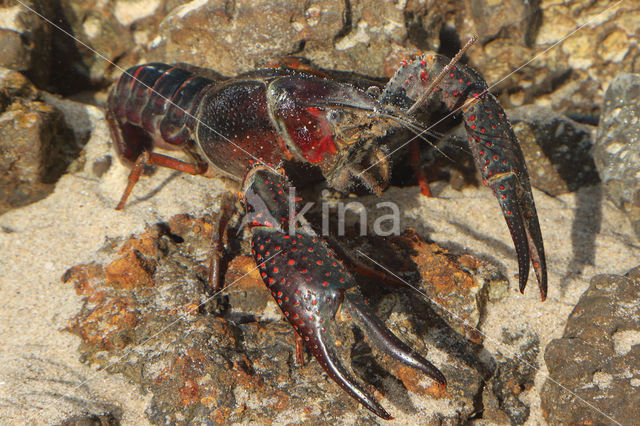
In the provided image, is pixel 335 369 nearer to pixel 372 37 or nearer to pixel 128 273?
pixel 128 273

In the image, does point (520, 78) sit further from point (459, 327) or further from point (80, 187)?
point (80, 187)

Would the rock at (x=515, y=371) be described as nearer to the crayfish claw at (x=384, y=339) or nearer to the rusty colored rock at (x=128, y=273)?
the crayfish claw at (x=384, y=339)

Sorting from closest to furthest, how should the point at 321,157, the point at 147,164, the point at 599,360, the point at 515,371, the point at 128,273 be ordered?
the point at 599,360
the point at 515,371
the point at 128,273
the point at 321,157
the point at 147,164

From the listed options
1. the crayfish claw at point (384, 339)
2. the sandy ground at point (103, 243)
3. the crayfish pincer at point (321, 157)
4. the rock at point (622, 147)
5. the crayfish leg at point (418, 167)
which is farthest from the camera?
the crayfish leg at point (418, 167)

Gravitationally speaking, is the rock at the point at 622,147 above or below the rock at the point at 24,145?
above

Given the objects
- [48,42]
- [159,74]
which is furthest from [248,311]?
[48,42]

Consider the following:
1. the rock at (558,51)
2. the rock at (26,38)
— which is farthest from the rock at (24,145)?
the rock at (558,51)

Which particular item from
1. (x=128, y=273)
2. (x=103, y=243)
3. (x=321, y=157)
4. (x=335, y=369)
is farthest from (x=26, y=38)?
(x=335, y=369)
